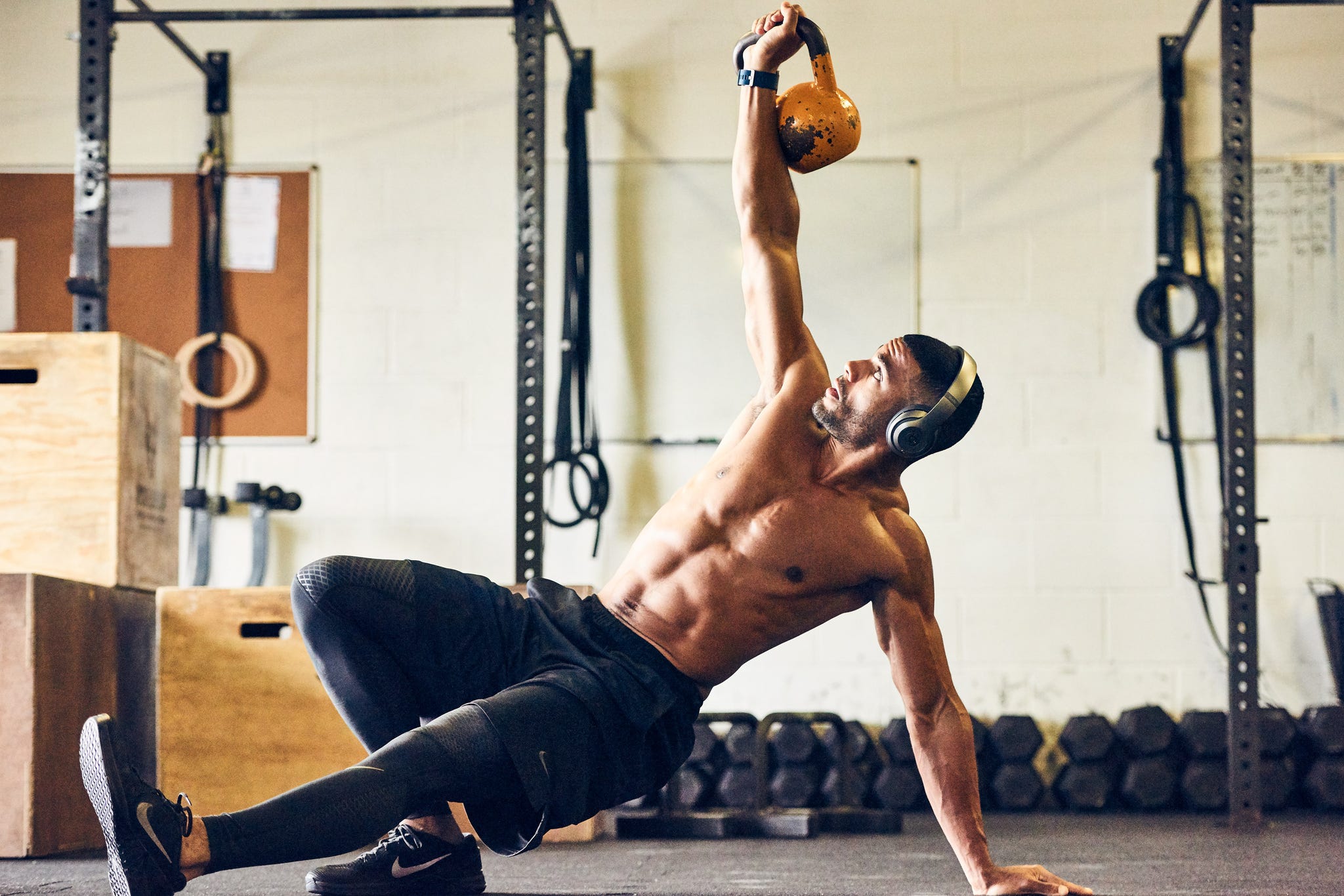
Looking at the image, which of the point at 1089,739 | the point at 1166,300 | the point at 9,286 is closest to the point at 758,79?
the point at 1166,300

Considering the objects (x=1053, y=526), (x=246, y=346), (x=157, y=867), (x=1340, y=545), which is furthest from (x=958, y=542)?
(x=157, y=867)

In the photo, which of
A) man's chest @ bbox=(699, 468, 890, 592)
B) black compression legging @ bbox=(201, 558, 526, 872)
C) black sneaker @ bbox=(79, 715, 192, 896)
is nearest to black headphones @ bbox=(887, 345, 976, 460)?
man's chest @ bbox=(699, 468, 890, 592)

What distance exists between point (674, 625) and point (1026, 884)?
69 cm

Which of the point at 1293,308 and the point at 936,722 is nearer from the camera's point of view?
the point at 936,722

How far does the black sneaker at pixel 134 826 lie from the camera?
162cm

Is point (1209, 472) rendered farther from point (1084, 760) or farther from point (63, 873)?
point (63, 873)

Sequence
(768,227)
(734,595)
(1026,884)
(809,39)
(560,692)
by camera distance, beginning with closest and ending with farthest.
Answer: (1026,884) → (560,692) → (734,595) → (809,39) → (768,227)

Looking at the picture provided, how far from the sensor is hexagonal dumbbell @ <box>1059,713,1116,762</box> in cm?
407

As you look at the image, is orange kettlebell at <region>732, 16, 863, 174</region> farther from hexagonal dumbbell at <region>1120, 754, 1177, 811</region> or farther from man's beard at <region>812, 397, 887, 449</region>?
hexagonal dumbbell at <region>1120, 754, 1177, 811</region>

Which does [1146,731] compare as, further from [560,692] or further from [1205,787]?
[560,692]

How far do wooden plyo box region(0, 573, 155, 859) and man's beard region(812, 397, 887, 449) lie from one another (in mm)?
1594

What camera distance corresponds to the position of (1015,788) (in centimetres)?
404

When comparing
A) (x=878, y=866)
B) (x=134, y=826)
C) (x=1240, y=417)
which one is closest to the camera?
(x=134, y=826)

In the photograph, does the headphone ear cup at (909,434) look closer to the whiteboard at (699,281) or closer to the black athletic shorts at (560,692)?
the black athletic shorts at (560,692)
